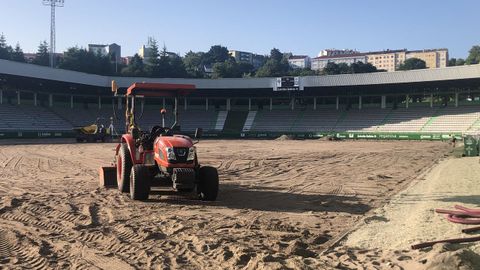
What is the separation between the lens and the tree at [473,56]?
3890 inches

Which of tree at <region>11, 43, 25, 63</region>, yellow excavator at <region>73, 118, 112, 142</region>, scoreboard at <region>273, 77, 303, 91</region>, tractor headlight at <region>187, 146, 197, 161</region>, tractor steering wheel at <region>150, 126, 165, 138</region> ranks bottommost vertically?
yellow excavator at <region>73, 118, 112, 142</region>

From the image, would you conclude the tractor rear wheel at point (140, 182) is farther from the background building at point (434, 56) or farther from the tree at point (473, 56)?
the background building at point (434, 56)

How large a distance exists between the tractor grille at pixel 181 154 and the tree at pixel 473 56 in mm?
100596

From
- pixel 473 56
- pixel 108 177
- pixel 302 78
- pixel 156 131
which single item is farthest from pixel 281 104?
pixel 473 56

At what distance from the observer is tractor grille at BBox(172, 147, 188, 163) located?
Result: 32.8 feet

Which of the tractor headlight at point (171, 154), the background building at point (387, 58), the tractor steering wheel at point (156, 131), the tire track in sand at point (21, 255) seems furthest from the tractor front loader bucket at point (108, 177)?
the background building at point (387, 58)

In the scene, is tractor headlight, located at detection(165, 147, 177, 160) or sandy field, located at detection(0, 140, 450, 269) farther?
tractor headlight, located at detection(165, 147, 177, 160)

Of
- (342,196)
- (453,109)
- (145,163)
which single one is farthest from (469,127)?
(145,163)

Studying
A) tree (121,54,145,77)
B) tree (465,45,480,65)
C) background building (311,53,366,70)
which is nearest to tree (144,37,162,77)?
tree (121,54,145,77)

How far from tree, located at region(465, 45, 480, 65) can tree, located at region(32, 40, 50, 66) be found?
91.9 meters

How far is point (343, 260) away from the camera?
605 centimetres

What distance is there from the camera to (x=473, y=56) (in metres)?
105

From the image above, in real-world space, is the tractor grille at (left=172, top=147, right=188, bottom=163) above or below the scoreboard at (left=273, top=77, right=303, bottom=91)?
below

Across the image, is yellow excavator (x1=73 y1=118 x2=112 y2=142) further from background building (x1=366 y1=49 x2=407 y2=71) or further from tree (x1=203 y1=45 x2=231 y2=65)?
background building (x1=366 y1=49 x2=407 y2=71)
